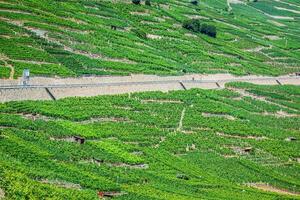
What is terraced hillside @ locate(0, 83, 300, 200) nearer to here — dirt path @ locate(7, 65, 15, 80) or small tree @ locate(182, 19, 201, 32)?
dirt path @ locate(7, 65, 15, 80)

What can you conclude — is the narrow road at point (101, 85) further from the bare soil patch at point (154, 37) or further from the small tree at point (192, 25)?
the small tree at point (192, 25)

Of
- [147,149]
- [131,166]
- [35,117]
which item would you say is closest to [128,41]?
[35,117]

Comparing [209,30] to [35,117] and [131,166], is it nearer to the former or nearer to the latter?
[35,117]

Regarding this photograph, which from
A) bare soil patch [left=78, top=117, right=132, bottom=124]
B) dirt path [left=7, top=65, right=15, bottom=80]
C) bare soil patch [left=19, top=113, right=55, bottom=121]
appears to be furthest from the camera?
dirt path [left=7, top=65, right=15, bottom=80]

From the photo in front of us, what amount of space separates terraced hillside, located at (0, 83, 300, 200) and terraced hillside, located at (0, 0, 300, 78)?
33.7 ft

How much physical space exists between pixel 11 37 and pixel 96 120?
23.2 m

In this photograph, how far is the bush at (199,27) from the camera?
137750mm

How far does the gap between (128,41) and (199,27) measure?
96.1ft

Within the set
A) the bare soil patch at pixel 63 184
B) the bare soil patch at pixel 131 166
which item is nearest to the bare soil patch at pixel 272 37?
the bare soil patch at pixel 131 166

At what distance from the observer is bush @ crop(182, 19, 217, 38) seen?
452 feet

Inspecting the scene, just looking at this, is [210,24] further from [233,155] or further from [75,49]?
[233,155]

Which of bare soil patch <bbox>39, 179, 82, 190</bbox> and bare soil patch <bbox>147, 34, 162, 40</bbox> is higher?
bare soil patch <bbox>147, 34, 162, 40</bbox>

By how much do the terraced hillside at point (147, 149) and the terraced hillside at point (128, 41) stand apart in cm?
1028

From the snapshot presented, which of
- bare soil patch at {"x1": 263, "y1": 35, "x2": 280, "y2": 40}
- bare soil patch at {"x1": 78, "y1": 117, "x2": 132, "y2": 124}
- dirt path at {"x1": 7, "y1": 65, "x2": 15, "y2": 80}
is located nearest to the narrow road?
dirt path at {"x1": 7, "y1": 65, "x2": 15, "y2": 80}
